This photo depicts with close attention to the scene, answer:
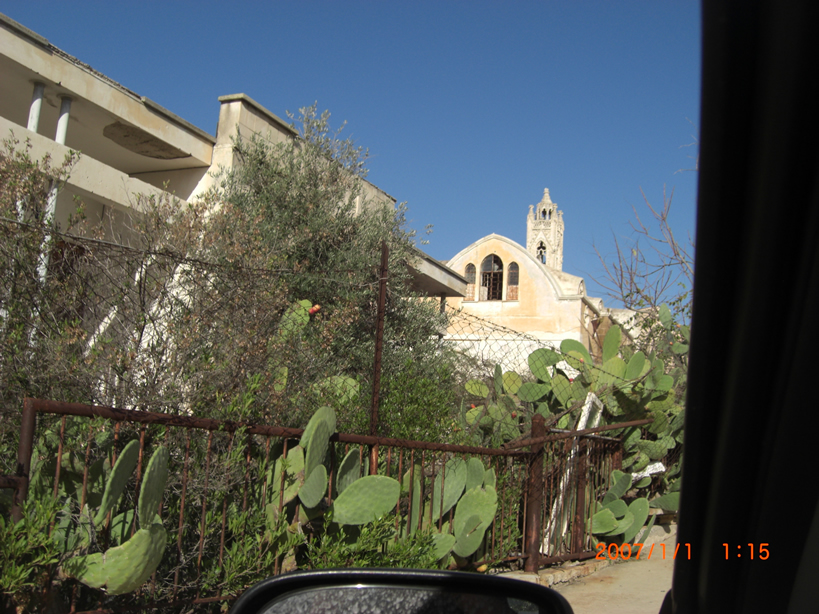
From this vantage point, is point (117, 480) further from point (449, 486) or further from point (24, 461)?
point (449, 486)

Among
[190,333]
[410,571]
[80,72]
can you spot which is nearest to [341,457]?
[190,333]

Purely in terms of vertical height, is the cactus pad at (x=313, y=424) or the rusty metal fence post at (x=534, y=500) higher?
the cactus pad at (x=313, y=424)

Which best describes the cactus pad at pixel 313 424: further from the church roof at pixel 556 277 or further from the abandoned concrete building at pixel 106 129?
the church roof at pixel 556 277

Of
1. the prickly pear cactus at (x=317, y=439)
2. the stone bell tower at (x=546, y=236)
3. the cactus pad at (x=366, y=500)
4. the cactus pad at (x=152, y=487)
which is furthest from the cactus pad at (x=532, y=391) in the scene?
the stone bell tower at (x=546, y=236)

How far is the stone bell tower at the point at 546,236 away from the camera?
7144 cm

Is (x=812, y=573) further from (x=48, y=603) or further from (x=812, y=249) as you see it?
(x=48, y=603)

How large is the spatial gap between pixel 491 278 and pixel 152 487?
3110cm

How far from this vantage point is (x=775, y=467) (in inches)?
44.6

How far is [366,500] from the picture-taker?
3.97m

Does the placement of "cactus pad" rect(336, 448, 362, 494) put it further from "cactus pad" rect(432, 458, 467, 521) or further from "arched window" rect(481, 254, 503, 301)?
"arched window" rect(481, 254, 503, 301)

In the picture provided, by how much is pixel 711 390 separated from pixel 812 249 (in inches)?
11.5

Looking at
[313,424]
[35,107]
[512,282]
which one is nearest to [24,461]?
[313,424]

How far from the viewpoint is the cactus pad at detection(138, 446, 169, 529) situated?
2.84 m
